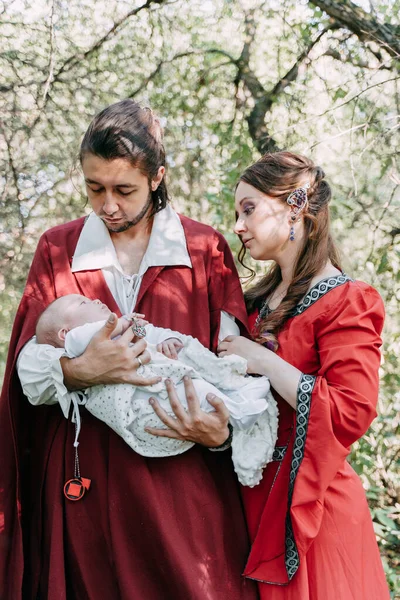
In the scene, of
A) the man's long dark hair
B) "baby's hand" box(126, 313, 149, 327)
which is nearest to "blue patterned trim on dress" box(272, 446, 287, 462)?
"baby's hand" box(126, 313, 149, 327)

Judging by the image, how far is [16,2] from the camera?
4238 millimetres

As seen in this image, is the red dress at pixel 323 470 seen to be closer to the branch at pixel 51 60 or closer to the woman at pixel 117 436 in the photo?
the woman at pixel 117 436

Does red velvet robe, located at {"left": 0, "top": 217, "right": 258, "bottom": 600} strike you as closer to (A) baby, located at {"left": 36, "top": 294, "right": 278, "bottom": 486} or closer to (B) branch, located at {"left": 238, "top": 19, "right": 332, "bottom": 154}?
(A) baby, located at {"left": 36, "top": 294, "right": 278, "bottom": 486}

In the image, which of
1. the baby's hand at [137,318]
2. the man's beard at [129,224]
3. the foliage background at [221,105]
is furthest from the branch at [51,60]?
the baby's hand at [137,318]

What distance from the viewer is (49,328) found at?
2199 millimetres

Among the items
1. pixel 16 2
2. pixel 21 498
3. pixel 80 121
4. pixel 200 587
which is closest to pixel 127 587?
pixel 200 587

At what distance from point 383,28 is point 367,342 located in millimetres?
2539

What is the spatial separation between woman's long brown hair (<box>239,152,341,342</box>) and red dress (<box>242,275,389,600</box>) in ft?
0.25

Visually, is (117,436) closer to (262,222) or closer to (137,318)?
(137,318)

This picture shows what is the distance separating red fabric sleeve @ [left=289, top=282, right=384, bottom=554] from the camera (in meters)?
2.09

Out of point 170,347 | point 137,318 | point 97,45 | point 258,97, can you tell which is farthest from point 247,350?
point 258,97

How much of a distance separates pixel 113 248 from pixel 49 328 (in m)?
0.39

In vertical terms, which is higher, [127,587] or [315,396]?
[315,396]

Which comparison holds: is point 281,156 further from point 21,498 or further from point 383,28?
point 383,28
